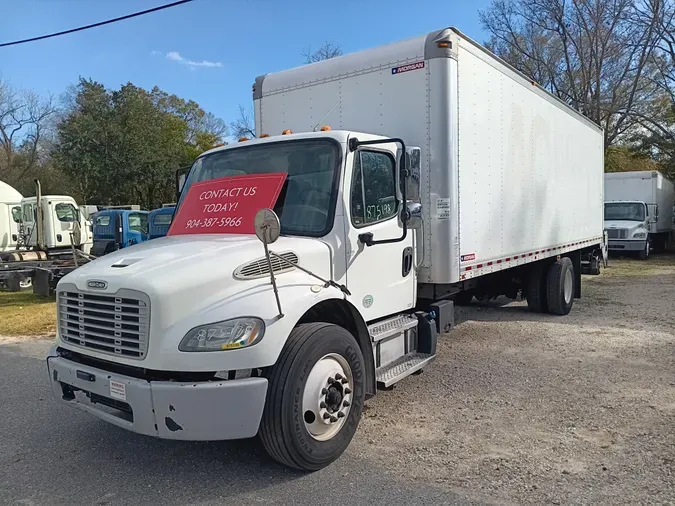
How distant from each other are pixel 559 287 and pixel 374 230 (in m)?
5.99

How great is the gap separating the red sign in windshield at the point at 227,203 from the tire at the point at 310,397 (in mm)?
1139

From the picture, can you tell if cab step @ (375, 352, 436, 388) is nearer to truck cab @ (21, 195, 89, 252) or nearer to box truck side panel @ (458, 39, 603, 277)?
box truck side panel @ (458, 39, 603, 277)

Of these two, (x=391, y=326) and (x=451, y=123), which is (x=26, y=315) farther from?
(x=451, y=123)

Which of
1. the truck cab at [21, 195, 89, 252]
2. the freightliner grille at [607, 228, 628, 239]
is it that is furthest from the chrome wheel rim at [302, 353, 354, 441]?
the freightliner grille at [607, 228, 628, 239]

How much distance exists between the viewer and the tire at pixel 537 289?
31.8ft

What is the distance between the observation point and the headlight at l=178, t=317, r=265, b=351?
3439mm

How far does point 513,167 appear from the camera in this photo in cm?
733

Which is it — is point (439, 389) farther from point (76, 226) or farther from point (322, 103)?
point (76, 226)

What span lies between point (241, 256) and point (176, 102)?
50.9m

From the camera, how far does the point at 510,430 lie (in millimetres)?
4707

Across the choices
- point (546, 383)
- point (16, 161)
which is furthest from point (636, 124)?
point (16, 161)

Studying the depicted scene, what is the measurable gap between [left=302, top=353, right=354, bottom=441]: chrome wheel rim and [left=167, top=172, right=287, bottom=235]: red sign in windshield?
1.27m

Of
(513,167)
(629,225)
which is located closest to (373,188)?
(513,167)

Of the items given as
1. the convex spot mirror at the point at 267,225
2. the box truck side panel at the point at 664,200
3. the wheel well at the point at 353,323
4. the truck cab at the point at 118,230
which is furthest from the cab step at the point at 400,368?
the box truck side panel at the point at 664,200
